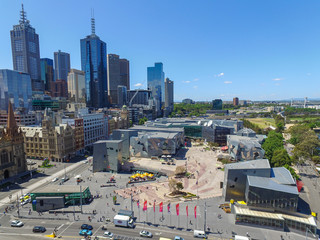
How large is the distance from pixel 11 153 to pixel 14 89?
142 m

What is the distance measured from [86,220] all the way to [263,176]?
49477 millimetres

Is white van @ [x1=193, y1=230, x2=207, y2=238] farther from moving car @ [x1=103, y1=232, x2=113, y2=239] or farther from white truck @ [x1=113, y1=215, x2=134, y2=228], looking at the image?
moving car @ [x1=103, y1=232, x2=113, y2=239]

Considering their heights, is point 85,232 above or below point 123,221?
below

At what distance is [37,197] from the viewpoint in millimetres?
53469

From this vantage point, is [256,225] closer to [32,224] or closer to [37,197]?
[32,224]

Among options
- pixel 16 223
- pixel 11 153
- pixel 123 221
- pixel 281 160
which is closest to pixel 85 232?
pixel 123 221

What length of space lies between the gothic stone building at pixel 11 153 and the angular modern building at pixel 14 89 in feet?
396

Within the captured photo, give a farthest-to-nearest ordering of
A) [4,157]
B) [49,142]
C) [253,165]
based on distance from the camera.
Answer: [49,142] → [4,157] → [253,165]

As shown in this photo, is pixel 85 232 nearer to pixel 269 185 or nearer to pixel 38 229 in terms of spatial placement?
pixel 38 229

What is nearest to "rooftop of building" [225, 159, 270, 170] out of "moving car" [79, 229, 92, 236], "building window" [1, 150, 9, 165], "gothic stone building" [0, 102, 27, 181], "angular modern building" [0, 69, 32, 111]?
"moving car" [79, 229, 92, 236]

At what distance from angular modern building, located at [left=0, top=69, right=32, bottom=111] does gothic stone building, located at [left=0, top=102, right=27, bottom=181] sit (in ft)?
396

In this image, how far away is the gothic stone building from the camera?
71387 mm

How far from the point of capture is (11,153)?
74.9 m

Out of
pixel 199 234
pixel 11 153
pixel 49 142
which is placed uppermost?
pixel 49 142
